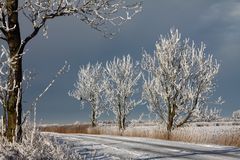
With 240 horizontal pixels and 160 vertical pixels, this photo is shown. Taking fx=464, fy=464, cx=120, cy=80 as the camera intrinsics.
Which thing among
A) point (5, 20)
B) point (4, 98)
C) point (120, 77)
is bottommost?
point (4, 98)

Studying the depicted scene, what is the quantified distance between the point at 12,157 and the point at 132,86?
33944mm

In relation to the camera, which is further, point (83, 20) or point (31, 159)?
point (83, 20)

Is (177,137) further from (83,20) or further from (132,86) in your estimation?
(132,86)

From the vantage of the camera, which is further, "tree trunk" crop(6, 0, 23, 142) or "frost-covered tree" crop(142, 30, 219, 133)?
"frost-covered tree" crop(142, 30, 219, 133)

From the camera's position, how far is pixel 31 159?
925cm

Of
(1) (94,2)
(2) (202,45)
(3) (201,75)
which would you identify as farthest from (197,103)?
(1) (94,2)

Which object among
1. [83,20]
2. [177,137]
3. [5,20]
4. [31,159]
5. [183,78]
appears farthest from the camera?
[183,78]

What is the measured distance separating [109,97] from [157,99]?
1602 cm

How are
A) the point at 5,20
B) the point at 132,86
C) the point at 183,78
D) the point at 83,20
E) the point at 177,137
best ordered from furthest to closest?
1. the point at 132,86
2. the point at 183,78
3. the point at 177,137
4. the point at 83,20
5. the point at 5,20

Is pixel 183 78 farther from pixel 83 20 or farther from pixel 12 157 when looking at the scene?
pixel 12 157

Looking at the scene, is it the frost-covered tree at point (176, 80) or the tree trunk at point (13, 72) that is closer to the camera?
the tree trunk at point (13, 72)

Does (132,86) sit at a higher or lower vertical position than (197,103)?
higher

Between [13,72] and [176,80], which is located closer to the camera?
[13,72]

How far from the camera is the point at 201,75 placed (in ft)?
93.4
